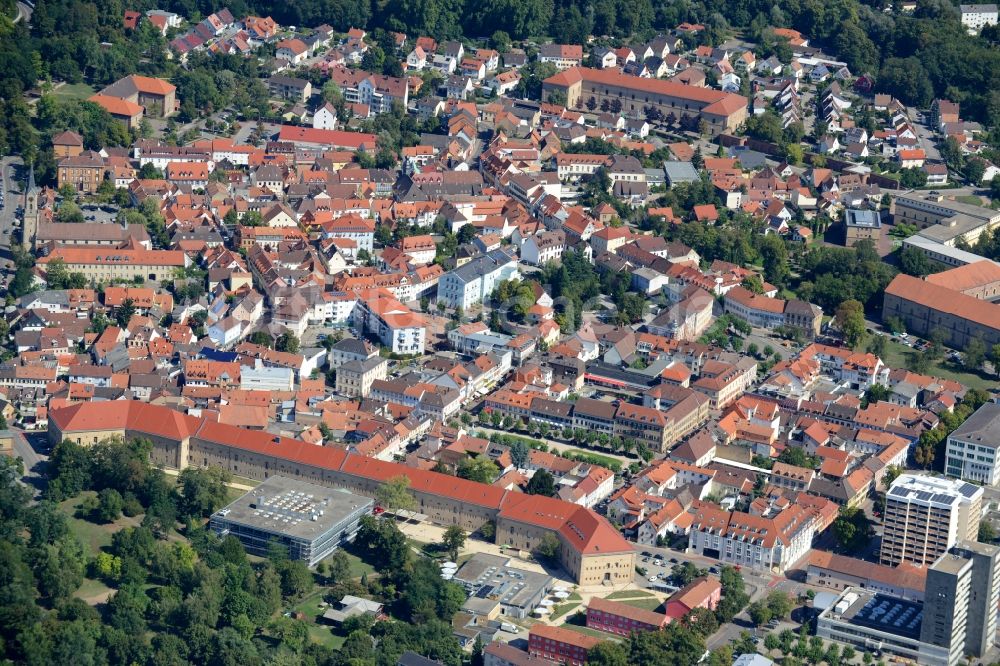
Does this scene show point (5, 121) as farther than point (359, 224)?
Yes

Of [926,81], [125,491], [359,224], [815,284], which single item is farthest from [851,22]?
[125,491]

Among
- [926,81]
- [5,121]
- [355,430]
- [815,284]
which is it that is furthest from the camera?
[926,81]

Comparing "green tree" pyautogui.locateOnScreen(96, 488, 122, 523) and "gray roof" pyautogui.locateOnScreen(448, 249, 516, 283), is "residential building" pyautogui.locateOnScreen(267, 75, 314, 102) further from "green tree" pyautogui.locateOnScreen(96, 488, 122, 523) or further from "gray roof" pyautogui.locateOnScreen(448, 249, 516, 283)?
"green tree" pyautogui.locateOnScreen(96, 488, 122, 523)

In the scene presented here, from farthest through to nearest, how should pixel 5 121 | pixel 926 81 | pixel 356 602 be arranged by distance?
pixel 926 81 < pixel 5 121 < pixel 356 602

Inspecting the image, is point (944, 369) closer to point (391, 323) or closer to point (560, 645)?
point (391, 323)

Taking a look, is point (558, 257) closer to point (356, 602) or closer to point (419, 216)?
point (419, 216)

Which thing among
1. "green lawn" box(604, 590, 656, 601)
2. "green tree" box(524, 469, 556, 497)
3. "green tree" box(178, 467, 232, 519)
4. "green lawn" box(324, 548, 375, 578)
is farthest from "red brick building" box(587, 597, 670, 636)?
"green tree" box(178, 467, 232, 519)

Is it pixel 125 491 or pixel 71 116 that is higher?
pixel 71 116
